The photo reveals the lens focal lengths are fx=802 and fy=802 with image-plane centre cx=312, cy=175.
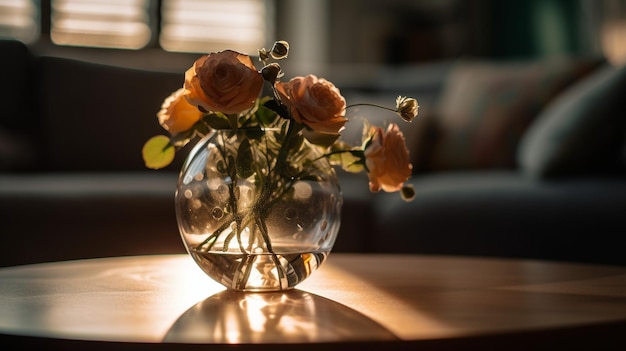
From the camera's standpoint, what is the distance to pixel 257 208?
2.84 feet

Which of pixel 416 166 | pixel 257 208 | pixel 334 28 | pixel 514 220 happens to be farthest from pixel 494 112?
pixel 334 28

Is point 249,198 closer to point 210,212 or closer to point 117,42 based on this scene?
point 210,212

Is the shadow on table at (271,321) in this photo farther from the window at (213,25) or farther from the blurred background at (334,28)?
the window at (213,25)

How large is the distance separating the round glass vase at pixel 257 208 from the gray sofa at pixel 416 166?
1018 millimetres

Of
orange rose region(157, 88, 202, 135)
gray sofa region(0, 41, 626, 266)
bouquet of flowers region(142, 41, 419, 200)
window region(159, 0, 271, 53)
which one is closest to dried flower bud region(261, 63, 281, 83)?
bouquet of flowers region(142, 41, 419, 200)

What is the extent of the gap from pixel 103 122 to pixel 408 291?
69.6 inches

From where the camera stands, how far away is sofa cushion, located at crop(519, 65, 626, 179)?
2131 millimetres

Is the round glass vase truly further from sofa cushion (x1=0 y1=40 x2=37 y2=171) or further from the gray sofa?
sofa cushion (x1=0 y1=40 x2=37 y2=171)

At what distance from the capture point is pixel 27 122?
99.6 inches

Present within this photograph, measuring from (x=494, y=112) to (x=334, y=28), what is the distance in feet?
8.07

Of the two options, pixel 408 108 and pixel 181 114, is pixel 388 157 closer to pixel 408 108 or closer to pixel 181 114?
pixel 408 108

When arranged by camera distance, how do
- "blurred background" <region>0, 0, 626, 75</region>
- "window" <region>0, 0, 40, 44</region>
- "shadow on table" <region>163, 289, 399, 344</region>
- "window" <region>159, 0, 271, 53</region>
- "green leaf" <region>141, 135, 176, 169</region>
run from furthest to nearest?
"window" <region>159, 0, 271, 53</region> → "blurred background" <region>0, 0, 626, 75</region> → "window" <region>0, 0, 40, 44</region> → "green leaf" <region>141, 135, 176, 169</region> → "shadow on table" <region>163, 289, 399, 344</region>

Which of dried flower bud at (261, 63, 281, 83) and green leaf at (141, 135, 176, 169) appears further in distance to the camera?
green leaf at (141, 135, 176, 169)

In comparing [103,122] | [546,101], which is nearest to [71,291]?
[103,122]
